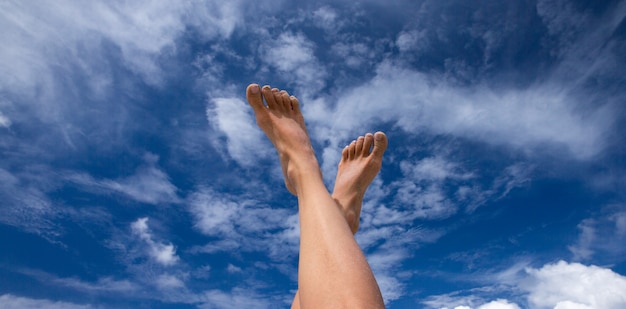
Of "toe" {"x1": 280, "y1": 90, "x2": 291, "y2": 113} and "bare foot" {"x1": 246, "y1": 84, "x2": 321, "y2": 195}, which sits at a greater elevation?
"toe" {"x1": 280, "y1": 90, "x2": 291, "y2": 113}

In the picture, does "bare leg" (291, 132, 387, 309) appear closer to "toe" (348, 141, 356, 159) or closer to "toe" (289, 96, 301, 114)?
"toe" (348, 141, 356, 159)

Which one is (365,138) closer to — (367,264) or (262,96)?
(262,96)

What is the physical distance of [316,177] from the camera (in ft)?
7.27

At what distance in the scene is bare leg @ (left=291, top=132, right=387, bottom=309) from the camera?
284 cm

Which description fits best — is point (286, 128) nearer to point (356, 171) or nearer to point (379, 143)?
→ point (356, 171)

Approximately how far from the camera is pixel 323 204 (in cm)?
184

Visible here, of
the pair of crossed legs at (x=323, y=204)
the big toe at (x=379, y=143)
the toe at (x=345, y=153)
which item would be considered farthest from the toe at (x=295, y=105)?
the big toe at (x=379, y=143)

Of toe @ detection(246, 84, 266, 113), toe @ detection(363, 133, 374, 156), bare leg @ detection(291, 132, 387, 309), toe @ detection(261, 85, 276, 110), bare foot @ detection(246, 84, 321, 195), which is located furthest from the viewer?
toe @ detection(363, 133, 374, 156)

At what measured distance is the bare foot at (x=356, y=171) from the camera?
285 cm

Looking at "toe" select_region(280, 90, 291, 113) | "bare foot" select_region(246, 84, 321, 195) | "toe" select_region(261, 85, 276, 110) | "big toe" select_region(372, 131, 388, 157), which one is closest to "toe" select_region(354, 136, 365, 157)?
"big toe" select_region(372, 131, 388, 157)

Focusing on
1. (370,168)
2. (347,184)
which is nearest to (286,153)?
(347,184)

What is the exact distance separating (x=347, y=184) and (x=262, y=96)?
1.01 metres

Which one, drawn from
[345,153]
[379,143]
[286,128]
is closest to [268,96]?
[286,128]

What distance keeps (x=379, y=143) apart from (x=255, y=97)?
1.08m
